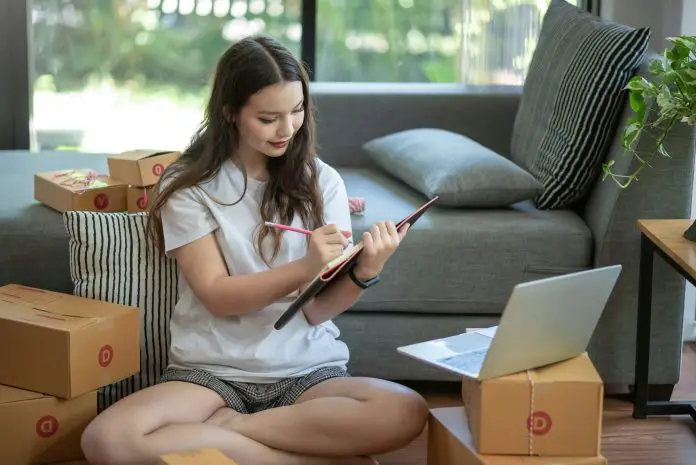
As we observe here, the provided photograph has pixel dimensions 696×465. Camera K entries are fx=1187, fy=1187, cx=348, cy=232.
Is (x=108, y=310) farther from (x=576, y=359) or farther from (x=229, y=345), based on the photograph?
(x=576, y=359)

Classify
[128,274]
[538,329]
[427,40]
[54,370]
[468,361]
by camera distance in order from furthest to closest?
[427,40] → [128,274] → [54,370] → [468,361] → [538,329]

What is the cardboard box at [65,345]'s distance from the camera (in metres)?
2.19

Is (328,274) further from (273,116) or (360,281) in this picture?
(273,116)

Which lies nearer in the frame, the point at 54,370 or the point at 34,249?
the point at 54,370

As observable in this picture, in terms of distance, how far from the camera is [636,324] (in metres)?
2.62

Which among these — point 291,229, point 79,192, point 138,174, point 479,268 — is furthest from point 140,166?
point 479,268

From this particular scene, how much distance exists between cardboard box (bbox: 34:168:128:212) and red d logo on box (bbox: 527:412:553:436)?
1194 millimetres

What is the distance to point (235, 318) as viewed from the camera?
2230 mm

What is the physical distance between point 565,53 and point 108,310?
4.23 feet

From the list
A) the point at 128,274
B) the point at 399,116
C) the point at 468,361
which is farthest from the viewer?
the point at 399,116

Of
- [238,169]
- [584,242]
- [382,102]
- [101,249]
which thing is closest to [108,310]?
[101,249]

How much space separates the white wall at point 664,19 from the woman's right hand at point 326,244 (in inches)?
50.0

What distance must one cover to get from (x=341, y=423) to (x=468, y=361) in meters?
0.30

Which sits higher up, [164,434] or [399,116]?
[399,116]
